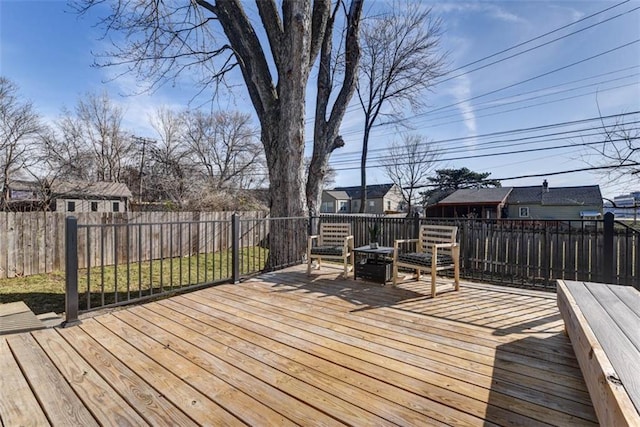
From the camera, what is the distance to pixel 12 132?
10312 millimetres

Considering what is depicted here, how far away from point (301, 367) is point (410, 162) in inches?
882

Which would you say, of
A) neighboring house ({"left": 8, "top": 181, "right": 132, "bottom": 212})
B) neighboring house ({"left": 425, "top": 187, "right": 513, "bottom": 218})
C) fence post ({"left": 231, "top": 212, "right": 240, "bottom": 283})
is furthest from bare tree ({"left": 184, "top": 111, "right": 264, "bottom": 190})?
fence post ({"left": 231, "top": 212, "right": 240, "bottom": 283})

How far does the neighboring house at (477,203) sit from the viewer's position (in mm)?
23062

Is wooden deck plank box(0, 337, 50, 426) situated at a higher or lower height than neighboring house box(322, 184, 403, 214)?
lower

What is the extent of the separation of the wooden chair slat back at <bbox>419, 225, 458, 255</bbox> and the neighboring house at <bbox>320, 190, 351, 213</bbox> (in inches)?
1232

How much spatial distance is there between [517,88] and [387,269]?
14.2 m

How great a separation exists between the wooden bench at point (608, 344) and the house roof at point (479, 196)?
23024 mm

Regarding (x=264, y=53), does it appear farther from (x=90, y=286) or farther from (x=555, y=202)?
(x=555, y=202)

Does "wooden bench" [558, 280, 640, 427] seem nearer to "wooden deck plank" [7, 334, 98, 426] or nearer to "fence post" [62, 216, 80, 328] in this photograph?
"wooden deck plank" [7, 334, 98, 426]

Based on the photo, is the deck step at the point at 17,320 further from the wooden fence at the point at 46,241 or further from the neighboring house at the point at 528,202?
the neighboring house at the point at 528,202

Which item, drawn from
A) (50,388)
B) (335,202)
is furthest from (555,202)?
(50,388)

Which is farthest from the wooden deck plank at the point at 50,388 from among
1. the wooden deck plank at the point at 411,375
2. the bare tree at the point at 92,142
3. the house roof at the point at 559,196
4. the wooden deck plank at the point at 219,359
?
the house roof at the point at 559,196

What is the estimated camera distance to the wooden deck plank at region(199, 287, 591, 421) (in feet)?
5.09

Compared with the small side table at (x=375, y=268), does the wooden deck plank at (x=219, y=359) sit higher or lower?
lower
